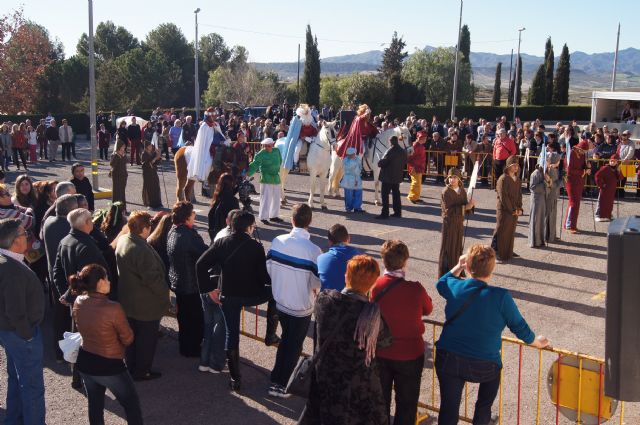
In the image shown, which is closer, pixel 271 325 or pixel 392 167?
pixel 271 325

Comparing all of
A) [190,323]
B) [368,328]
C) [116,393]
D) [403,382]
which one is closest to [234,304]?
[190,323]

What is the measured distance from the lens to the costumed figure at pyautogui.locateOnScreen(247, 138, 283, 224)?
14625mm

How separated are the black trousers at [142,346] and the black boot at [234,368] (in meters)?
0.80

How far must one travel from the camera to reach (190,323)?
764 centimetres

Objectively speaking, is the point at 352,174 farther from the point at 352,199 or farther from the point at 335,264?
the point at 335,264

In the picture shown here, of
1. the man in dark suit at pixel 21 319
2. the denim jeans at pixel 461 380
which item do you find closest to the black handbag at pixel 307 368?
the denim jeans at pixel 461 380

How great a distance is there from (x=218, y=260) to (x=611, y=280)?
13.1ft

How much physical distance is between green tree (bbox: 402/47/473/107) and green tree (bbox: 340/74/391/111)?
647 inches

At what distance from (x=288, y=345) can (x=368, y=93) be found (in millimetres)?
43493

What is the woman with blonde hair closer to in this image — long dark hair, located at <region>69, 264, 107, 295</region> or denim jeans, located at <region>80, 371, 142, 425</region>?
denim jeans, located at <region>80, 371, 142, 425</region>

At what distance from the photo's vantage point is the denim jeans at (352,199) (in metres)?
16.5

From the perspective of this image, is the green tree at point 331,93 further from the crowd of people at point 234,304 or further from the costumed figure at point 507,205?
the crowd of people at point 234,304

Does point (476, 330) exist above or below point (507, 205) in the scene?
below

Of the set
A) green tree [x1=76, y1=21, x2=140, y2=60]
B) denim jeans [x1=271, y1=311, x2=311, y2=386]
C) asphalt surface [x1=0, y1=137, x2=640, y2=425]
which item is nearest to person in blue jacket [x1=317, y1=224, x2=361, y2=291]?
denim jeans [x1=271, y1=311, x2=311, y2=386]
